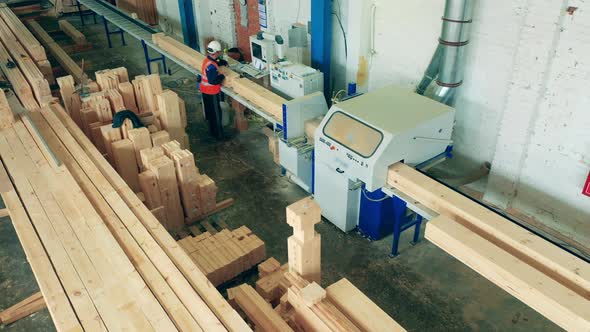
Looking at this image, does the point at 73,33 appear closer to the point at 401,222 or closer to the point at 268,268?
the point at 268,268

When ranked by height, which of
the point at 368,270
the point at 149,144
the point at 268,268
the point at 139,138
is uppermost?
the point at 139,138

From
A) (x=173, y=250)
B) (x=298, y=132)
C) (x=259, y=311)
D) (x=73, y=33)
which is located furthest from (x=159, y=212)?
(x=73, y=33)

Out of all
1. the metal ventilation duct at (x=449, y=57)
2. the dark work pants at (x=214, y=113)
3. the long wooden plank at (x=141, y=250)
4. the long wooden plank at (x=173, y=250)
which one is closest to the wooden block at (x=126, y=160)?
the long wooden plank at (x=173, y=250)

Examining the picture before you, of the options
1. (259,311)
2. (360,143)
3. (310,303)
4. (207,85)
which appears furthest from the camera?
(207,85)

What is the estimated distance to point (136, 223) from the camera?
3.60 meters

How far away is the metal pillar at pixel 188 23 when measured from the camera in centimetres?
954

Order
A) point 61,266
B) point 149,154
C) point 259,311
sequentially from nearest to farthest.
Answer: point 259,311 < point 61,266 < point 149,154

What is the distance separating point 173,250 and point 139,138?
2.10 metres

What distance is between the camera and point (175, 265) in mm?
3203

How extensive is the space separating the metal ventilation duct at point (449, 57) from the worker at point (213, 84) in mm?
→ 2758

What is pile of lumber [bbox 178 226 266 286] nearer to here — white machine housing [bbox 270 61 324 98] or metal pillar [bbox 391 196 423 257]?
metal pillar [bbox 391 196 423 257]

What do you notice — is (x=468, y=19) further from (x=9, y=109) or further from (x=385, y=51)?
(x=9, y=109)

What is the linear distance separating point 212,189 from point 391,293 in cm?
229

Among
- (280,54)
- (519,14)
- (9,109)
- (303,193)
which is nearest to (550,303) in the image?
(519,14)
